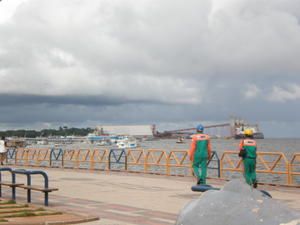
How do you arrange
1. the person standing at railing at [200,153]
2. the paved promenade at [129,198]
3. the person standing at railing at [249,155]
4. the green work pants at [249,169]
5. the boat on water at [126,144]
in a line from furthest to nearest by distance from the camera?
the boat on water at [126,144], the green work pants at [249,169], the person standing at railing at [249,155], the person standing at railing at [200,153], the paved promenade at [129,198]

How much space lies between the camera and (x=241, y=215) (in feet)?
9.00

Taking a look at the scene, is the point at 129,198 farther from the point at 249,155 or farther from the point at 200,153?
the point at 249,155

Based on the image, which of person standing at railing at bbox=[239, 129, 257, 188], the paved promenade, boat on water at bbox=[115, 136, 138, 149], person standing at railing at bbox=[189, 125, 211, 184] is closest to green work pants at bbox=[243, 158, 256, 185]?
person standing at railing at bbox=[239, 129, 257, 188]

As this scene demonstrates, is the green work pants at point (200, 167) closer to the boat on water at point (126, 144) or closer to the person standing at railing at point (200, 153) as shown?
the person standing at railing at point (200, 153)

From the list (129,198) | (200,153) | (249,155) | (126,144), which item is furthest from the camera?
(126,144)

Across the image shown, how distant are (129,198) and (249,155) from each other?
3.06m

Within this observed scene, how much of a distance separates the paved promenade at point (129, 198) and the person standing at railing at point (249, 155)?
82cm

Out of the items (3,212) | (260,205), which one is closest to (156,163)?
(3,212)

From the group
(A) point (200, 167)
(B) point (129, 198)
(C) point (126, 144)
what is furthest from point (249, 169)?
(C) point (126, 144)

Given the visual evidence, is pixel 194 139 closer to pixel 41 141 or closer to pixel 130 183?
pixel 130 183

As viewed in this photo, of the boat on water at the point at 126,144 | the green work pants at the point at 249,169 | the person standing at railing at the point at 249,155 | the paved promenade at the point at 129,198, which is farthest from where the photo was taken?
the boat on water at the point at 126,144

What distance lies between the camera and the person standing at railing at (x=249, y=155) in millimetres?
12398

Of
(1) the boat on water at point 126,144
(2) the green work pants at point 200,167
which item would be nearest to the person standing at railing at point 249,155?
(2) the green work pants at point 200,167

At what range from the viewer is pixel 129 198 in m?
12.0
